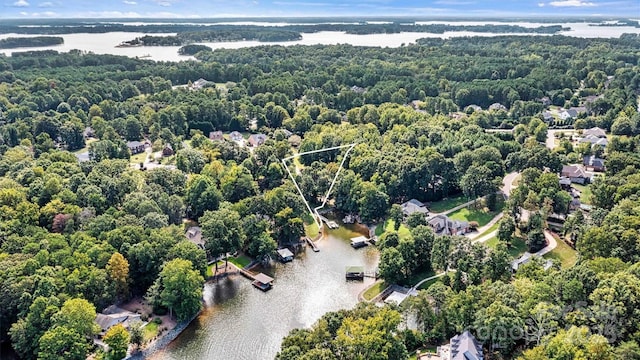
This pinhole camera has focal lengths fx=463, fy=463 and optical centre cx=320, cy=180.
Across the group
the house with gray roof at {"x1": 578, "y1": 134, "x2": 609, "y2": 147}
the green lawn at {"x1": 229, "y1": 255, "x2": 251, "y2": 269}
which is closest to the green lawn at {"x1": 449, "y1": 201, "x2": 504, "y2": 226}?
the green lawn at {"x1": 229, "y1": 255, "x2": 251, "y2": 269}

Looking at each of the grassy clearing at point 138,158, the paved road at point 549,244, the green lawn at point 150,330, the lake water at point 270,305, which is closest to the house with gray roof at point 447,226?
the lake water at point 270,305

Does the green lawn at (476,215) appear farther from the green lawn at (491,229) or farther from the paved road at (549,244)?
the paved road at (549,244)

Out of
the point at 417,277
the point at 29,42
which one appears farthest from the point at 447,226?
the point at 29,42

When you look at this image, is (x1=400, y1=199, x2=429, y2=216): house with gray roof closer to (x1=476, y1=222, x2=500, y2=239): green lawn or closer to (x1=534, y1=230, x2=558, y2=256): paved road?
(x1=476, y1=222, x2=500, y2=239): green lawn

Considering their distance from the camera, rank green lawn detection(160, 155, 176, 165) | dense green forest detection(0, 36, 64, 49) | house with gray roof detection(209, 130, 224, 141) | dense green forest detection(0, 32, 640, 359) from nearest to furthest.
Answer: dense green forest detection(0, 32, 640, 359) < green lawn detection(160, 155, 176, 165) < house with gray roof detection(209, 130, 224, 141) < dense green forest detection(0, 36, 64, 49)

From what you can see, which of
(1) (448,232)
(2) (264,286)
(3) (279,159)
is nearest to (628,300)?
(1) (448,232)
